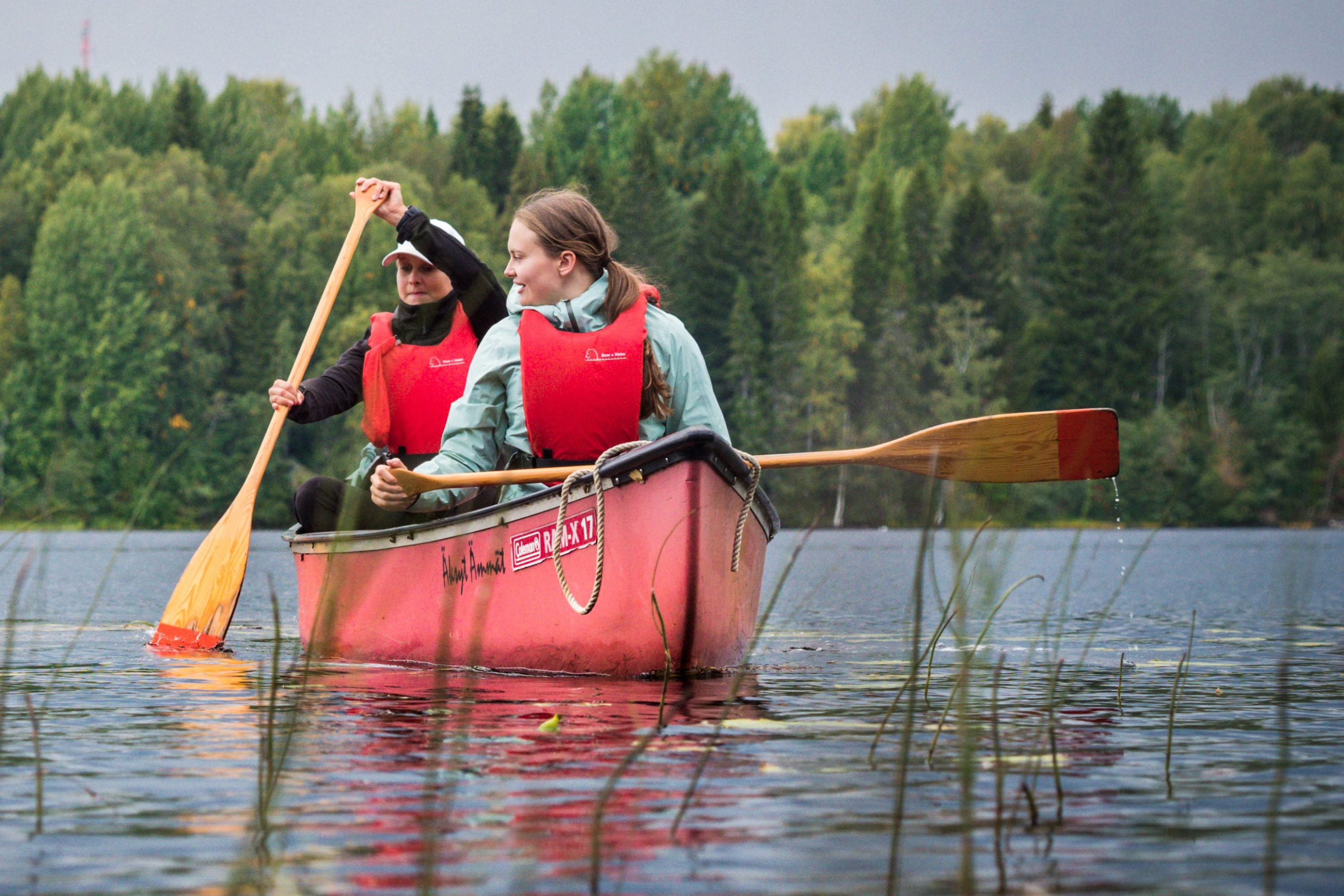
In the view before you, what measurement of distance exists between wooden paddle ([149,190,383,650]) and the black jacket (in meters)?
0.15

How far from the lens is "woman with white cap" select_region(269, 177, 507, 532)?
20.6 ft

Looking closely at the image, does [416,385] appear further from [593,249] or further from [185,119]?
[185,119]

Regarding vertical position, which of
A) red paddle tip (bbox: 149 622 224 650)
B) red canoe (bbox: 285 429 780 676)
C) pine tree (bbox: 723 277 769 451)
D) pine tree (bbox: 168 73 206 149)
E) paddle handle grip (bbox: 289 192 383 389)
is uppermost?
pine tree (bbox: 168 73 206 149)

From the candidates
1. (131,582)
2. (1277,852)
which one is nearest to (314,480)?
(1277,852)

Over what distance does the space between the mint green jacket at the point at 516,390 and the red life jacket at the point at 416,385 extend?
81cm

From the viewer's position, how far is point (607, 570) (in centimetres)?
506

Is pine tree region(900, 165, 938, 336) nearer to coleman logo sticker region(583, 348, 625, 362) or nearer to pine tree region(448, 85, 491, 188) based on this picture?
pine tree region(448, 85, 491, 188)

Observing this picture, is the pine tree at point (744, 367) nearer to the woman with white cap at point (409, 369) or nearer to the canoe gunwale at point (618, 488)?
the woman with white cap at point (409, 369)

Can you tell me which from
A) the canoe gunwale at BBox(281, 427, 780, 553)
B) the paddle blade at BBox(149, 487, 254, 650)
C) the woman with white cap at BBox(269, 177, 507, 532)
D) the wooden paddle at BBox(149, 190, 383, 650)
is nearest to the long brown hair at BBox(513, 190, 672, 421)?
the canoe gunwale at BBox(281, 427, 780, 553)

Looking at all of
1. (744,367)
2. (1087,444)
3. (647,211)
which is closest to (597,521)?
(1087,444)

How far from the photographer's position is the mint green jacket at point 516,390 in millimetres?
5352

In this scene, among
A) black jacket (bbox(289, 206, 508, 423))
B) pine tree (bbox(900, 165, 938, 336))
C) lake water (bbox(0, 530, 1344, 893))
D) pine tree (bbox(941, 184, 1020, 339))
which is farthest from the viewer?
pine tree (bbox(900, 165, 938, 336))

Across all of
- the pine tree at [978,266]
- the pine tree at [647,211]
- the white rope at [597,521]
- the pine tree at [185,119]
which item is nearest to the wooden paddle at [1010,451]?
the white rope at [597,521]

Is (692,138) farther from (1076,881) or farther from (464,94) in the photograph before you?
(1076,881)
